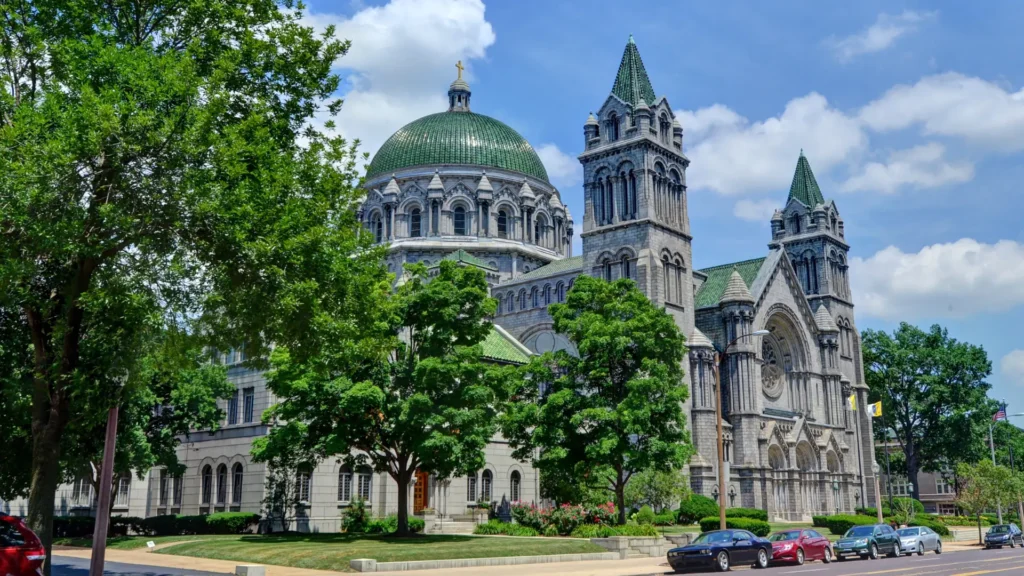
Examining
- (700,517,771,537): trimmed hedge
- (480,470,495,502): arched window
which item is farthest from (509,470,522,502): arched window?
(700,517,771,537): trimmed hedge

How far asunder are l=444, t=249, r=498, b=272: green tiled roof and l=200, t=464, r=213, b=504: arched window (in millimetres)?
31403

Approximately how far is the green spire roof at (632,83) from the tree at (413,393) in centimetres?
3699

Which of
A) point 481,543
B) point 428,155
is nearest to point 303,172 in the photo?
point 481,543

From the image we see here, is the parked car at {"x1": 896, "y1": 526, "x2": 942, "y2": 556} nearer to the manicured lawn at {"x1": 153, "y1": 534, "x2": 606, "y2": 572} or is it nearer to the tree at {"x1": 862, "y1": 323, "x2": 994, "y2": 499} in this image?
the manicured lawn at {"x1": 153, "y1": 534, "x2": 606, "y2": 572}

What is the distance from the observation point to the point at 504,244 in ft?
272

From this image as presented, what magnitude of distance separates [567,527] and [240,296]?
22.8 metres

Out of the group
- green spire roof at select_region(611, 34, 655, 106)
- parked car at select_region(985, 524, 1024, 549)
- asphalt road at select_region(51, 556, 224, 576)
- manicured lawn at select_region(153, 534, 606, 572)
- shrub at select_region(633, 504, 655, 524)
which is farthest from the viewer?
green spire roof at select_region(611, 34, 655, 106)

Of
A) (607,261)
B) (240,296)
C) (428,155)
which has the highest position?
(428,155)

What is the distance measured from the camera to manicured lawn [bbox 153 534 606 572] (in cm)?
2764

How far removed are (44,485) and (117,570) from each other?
8.18 m

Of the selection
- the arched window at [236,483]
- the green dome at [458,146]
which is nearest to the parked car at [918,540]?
the arched window at [236,483]

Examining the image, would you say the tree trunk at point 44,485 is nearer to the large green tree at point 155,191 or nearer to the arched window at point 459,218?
the large green tree at point 155,191

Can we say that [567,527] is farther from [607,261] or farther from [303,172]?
[607,261]

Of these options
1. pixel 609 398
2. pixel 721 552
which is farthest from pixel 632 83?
pixel 721 552
